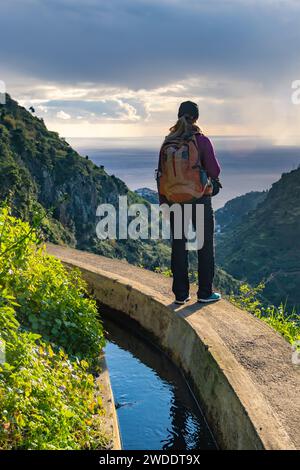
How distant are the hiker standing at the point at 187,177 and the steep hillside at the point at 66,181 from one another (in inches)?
3208

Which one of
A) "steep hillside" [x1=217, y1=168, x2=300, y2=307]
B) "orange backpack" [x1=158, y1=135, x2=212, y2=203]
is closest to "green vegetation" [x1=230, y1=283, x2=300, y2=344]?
"orange backpack" [x1=158, y1=135, x2=212, y2=203]

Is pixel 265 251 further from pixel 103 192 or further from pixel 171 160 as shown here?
pixel 171 160

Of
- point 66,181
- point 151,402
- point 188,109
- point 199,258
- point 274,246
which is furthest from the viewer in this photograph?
point 274,246

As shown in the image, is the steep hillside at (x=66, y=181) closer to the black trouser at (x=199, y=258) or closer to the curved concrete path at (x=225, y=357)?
the curved concrete path at (x=225, y=357)

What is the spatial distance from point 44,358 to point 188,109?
3.31 meters

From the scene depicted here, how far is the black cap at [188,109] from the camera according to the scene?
6.67 meters

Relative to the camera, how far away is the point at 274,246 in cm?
16225

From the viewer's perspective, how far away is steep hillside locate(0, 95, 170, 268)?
10038cm

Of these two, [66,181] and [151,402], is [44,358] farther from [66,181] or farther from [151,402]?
[66,181]

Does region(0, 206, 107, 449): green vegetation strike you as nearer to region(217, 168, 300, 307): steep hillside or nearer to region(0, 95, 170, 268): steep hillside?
region(0, 95, 170, 268): steep hillside

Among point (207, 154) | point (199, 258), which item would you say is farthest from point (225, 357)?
point (207, 154)

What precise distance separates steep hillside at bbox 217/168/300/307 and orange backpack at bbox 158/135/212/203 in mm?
111692

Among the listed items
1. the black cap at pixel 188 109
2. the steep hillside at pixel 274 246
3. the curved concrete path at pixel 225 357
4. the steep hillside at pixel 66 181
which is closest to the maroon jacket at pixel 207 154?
the black cap at pixel 188 109
